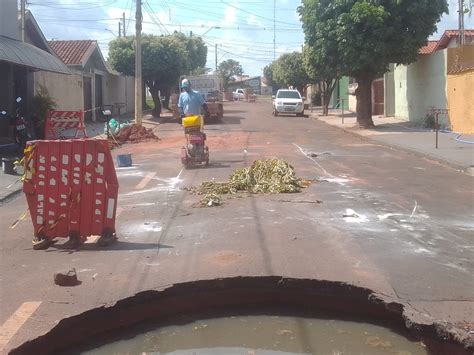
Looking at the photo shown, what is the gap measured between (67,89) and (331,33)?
1427 centimetres

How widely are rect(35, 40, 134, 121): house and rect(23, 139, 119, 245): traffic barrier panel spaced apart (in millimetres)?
19443

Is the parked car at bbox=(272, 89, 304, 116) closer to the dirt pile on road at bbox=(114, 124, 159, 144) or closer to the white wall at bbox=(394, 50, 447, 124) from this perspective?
the white wall at bbox=(394, 50, 447, 124)

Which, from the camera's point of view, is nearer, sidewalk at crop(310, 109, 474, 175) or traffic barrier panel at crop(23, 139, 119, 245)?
traffic barrier panel at crop(23, 139, 119, 245)

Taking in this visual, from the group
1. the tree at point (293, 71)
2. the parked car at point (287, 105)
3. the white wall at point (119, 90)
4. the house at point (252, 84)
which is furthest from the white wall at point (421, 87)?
the house at point (252, 84)

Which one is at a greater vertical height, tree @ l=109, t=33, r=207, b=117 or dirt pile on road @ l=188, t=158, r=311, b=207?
tree @ l=109, t=33, r=207, b=117

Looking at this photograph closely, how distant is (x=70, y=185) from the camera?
278 inches

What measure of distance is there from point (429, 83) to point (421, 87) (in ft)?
3.54

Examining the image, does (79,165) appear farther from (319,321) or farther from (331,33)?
(331,33)

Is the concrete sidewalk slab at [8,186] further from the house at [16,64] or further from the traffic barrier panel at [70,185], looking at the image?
the house at [16,64]

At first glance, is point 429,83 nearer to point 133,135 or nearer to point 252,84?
point 133,135

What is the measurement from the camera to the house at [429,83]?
24.9 m

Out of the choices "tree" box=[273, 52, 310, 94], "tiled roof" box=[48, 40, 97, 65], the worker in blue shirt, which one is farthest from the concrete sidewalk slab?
"tree" box=[273, 52, 310, 94]

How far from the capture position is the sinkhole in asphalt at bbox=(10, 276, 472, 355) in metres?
4.60

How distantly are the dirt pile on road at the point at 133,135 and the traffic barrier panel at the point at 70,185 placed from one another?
15.9 m
